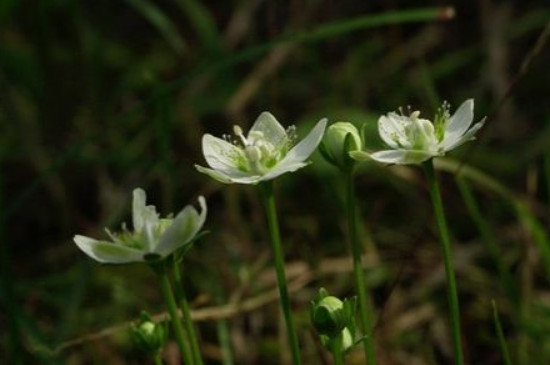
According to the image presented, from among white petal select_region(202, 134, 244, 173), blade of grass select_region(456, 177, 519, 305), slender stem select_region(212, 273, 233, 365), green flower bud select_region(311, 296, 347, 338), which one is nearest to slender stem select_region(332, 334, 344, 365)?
green flower bud select_region(311, 296, 347, 338)

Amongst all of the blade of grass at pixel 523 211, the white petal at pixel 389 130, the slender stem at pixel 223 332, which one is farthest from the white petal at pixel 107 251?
the blade of grass at pixel 523 211

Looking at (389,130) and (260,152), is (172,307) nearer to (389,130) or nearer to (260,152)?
(260,152)

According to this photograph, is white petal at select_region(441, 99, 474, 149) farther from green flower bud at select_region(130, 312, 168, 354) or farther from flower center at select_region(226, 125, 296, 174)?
green flower bud at select_region(130, 312, 168, 354)

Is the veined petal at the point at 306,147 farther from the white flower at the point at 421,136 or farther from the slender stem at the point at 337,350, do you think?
the slender stem at the point at 337,350

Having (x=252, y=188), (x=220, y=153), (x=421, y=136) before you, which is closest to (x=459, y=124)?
(x=421, y=136)

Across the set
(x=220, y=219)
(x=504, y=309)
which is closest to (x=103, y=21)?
(x=220, y=219)

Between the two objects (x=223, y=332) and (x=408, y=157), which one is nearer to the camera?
(x=408, y=157)

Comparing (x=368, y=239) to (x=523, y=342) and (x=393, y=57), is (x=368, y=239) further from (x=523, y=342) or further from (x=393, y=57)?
(x=393, y=57)
